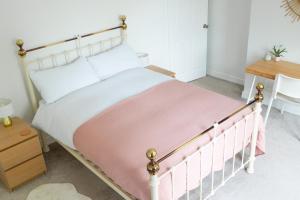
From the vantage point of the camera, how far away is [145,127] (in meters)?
2.54

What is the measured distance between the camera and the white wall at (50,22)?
9.85 ft

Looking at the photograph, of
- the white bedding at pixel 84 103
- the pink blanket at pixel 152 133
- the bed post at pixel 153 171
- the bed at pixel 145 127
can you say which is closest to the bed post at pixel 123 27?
the bed at pixel 145 127

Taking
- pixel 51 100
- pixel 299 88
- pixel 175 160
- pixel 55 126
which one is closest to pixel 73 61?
pixel 51 100

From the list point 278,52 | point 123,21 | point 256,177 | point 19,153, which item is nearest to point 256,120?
point 256,177

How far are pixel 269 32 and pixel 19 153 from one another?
3119 millimetres

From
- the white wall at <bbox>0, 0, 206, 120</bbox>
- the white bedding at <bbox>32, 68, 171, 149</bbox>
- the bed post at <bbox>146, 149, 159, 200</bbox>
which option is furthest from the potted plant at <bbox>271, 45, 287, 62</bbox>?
the bed post at <bbox>146, 149, 159, 200</bbox>

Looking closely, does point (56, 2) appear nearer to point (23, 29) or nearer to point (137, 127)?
point (23, 29)

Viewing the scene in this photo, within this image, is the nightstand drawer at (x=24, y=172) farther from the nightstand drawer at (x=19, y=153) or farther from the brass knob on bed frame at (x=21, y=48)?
the brass knob on bed frame at (x=21, y=48)

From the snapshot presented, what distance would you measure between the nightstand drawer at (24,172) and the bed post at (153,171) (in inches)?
57.5

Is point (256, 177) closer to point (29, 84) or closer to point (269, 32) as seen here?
point (269, 32)

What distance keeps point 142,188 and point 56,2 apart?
2.15m

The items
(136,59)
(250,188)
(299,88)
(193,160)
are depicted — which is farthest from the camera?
(136,59)

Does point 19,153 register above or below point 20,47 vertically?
below

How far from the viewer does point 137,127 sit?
2.55 metres
